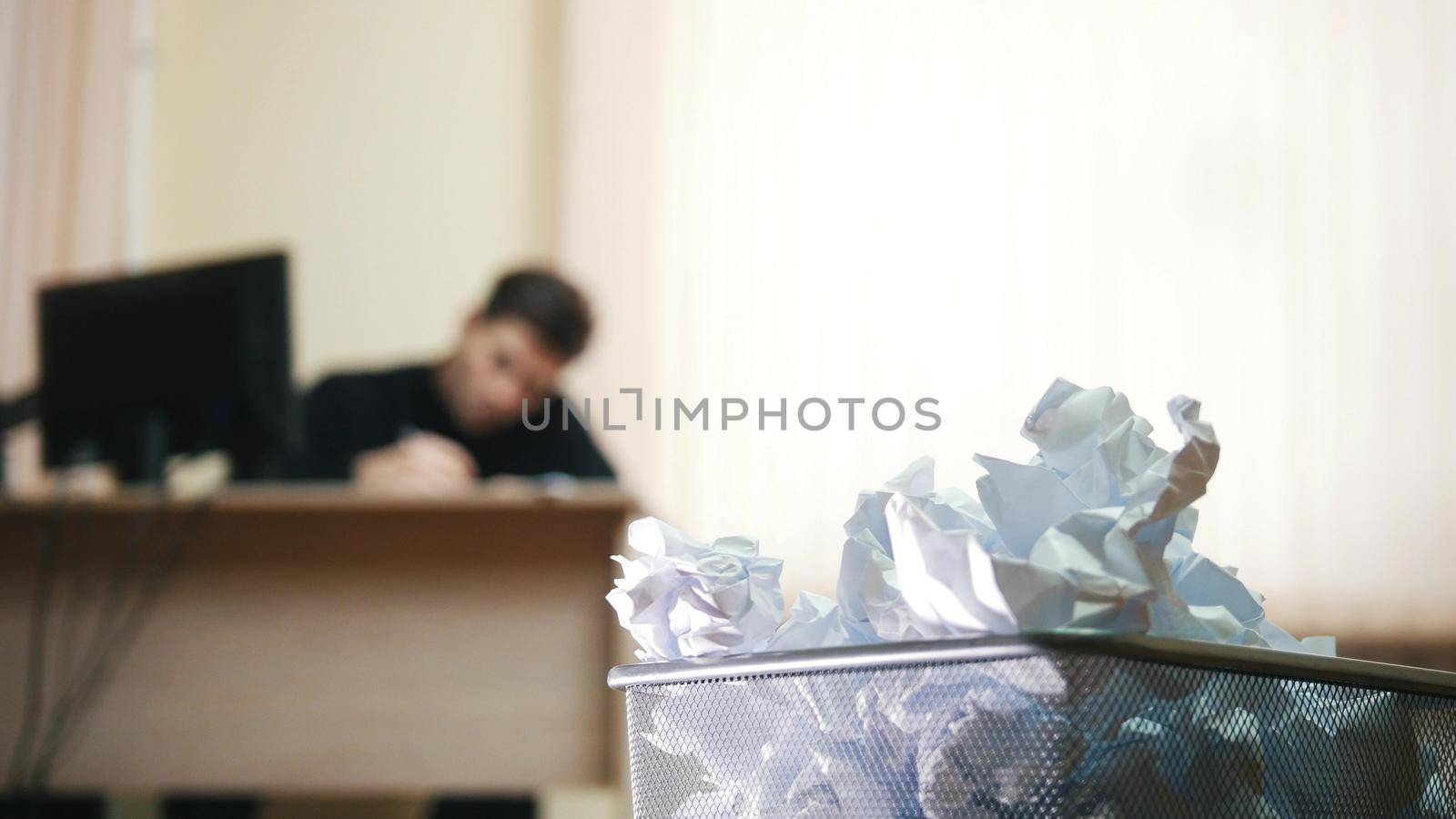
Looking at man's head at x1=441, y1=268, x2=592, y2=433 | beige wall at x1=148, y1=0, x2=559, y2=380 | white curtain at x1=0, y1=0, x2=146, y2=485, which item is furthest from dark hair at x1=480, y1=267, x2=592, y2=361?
white curtain at x1=0, y1=0, x2=146, y2=485

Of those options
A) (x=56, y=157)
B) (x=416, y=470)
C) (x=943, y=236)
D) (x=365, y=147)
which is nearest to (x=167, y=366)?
(x=416, y=470)

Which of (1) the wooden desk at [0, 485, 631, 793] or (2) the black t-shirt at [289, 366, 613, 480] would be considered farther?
(2) the black t-shirt at [289, 366, 613, 480]

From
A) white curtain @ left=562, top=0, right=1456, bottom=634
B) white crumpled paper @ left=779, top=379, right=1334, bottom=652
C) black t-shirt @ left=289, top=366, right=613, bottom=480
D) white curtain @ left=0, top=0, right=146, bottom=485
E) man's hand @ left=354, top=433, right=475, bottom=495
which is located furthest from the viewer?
white curtain @ left=0, top=0, right=146, bottom=485

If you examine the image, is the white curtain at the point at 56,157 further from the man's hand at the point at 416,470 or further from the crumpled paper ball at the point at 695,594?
the crumpled paper ball at the point at 695,594

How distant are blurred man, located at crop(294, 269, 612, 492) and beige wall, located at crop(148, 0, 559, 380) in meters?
0.51

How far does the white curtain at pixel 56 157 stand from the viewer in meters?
2.83

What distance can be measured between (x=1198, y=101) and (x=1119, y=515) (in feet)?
3.30

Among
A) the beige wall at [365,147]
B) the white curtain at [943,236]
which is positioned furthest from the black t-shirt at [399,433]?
the beige wall at [365,147]

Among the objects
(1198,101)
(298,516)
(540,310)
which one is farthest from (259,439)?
(1198,101)

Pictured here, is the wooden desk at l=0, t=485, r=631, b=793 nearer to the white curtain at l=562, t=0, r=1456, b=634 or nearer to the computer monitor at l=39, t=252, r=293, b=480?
the computer monitor at l=39, t=252, r=293, b=480

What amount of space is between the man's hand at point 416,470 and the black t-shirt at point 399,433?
11.7 inches

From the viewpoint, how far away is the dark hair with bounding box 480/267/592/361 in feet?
7.14

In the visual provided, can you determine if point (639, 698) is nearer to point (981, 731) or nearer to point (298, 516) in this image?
point (981, 731)

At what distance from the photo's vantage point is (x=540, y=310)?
219 cm
